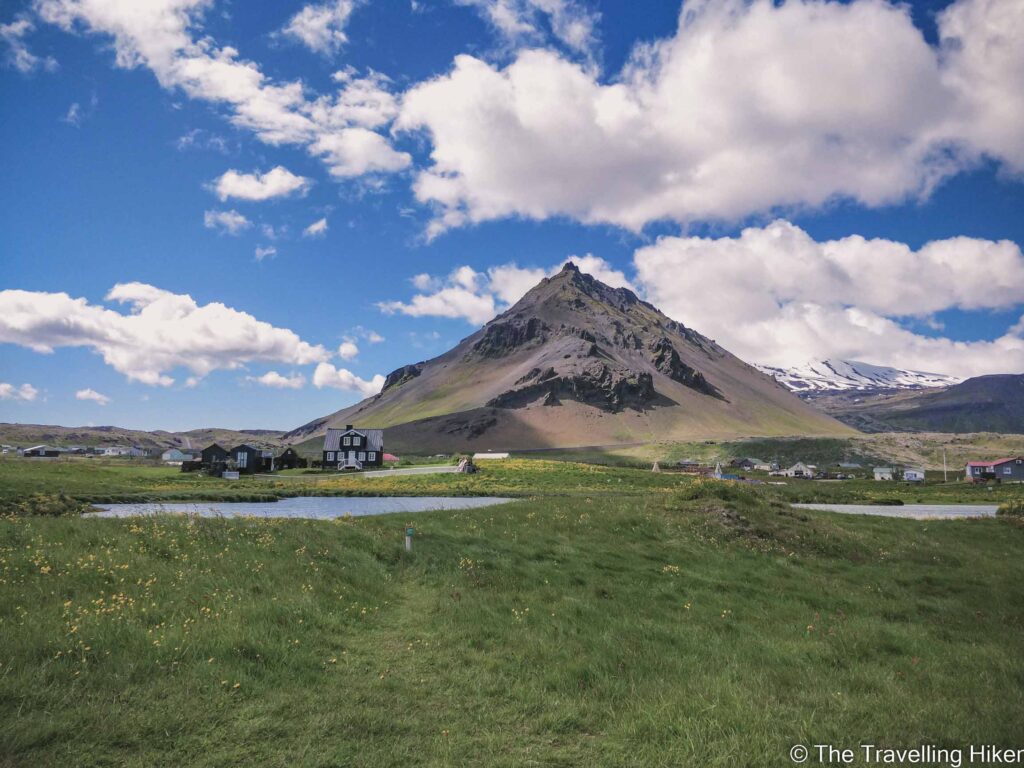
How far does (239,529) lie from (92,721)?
12195mm

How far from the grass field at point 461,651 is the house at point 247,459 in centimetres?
9120

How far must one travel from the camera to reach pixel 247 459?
4183 inches

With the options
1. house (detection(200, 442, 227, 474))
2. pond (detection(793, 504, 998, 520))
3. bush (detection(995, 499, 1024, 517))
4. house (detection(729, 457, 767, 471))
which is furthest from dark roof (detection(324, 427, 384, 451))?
bush (detection(995, 499, 1024, 517))

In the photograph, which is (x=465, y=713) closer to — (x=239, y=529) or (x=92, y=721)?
(x=92, y=721)

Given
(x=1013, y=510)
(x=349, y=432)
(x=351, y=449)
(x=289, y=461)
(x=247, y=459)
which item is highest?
(x=349, y=432)

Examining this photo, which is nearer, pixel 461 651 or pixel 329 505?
pixel 461 651

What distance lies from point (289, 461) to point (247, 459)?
18122mm

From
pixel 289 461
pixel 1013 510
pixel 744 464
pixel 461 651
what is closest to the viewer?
pixel 461 651

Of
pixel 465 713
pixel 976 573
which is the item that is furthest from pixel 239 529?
pixel 976 573

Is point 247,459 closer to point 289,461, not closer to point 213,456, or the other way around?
point 213,456

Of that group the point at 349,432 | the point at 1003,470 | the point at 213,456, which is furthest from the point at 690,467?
the point at 213,456

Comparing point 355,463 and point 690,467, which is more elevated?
point 355,463

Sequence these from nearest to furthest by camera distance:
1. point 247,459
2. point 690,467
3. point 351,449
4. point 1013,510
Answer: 1. point 1013,510
2. point 247,459
3. point 351,449
4. point 690,467

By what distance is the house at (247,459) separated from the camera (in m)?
104
